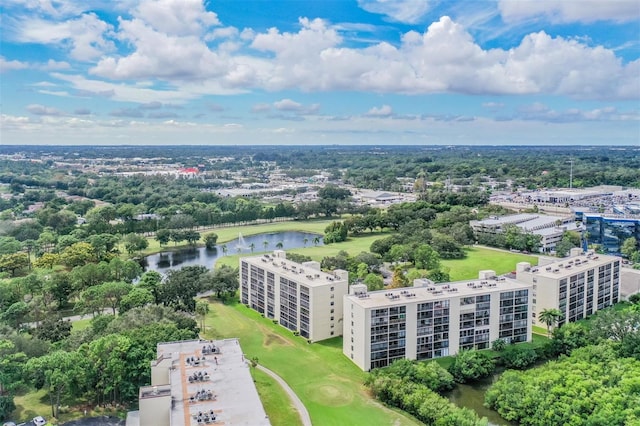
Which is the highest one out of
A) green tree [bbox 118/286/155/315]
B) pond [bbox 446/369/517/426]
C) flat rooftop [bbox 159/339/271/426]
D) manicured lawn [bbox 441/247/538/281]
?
flat rooftop [bbox 159/339/271/426]

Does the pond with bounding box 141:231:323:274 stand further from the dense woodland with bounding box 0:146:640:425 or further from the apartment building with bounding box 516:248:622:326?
the apartment building with bounding box 516:248:622:326

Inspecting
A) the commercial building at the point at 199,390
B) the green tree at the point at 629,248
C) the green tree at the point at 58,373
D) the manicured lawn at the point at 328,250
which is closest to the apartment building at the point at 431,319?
A: the commercial building at the point at 199,390

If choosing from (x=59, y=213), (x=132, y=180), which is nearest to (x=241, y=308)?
(x=59, y=213)

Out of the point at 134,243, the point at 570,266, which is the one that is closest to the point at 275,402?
the point at 570,266

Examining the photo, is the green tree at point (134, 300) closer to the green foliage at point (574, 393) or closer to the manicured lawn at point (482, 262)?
the green foliage at point (574, 393)

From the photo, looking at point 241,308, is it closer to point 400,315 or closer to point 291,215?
point 400,315

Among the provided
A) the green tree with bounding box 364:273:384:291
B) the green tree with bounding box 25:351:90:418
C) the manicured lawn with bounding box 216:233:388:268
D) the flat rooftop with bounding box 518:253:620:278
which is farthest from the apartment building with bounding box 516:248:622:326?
the green tree with bounding box 25:351:90:418

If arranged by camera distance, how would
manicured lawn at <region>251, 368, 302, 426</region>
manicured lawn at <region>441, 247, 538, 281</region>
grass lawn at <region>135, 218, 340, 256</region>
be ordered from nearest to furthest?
manicured lawn at <region>251, 368, 302, 426</region>, manicured lawn at <region>441, 247, 538, 281</region>, grass lawn at <region>135, 218, 340, 256</region>

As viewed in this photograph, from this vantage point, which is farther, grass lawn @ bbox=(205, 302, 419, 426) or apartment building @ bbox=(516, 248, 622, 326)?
apartment building @ bbox=(516, 248, 622, 326)
